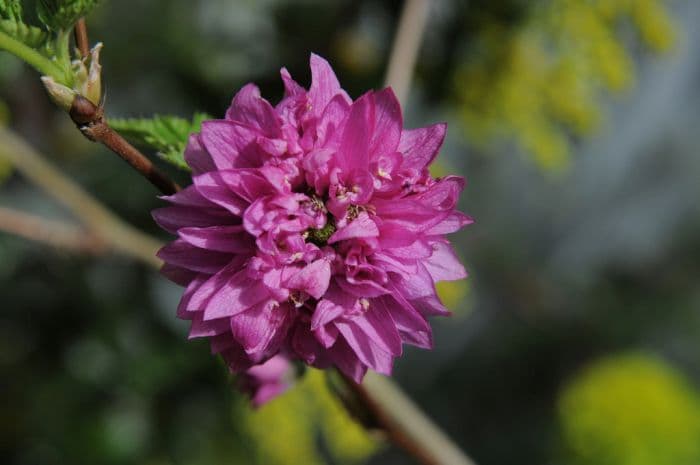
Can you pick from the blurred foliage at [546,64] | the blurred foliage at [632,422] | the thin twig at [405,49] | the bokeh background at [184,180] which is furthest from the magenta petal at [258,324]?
the blurred foliage at [632,422]

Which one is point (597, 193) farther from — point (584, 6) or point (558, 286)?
point (584, 6)

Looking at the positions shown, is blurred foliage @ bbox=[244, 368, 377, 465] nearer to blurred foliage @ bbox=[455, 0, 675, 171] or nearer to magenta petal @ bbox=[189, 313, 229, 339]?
blurred foliage @ bbox=[455, 0, 675, 171]

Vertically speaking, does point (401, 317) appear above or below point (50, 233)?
above

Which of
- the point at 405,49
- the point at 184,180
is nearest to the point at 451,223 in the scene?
the point at 405,49

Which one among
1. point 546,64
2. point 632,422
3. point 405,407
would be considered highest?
point 546,64

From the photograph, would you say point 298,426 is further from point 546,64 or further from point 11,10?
point 11,10

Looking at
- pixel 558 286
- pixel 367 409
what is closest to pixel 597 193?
pixel 558 286
